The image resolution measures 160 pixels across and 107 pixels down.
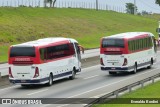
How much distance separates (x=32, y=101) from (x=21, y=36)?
5263 centimetres

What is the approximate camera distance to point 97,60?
54125mm

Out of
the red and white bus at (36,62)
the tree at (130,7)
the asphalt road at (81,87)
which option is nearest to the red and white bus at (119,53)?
the asphalt road at (81,87)

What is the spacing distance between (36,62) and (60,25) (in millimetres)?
61927

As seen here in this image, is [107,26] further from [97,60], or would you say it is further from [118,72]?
[118,72]

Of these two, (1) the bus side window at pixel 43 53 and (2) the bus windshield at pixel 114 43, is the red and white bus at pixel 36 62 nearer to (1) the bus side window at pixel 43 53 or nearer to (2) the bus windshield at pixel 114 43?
(1) the bus side window at pixel 43 53

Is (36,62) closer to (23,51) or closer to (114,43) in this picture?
(23,51)

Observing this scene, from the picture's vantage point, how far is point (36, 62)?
3400 cm

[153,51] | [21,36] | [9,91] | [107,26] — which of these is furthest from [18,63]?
[107,26]

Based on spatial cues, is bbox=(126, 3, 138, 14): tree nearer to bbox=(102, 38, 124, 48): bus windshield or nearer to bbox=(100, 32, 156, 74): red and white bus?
bbox=(100, 32, 156, 74): red and white bus

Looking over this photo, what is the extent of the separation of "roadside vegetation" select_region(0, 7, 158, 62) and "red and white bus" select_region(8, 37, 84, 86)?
26.3 metres

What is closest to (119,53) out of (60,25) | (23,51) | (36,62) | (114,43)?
(114,43)

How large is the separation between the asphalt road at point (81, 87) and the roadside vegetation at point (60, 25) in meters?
23.6

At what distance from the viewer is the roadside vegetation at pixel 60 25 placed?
268ft

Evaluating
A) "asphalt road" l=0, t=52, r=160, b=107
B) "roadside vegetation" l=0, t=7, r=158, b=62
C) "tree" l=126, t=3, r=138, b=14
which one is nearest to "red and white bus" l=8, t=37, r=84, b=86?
"asphalt road" l=0, t=52, r=160, b=107
